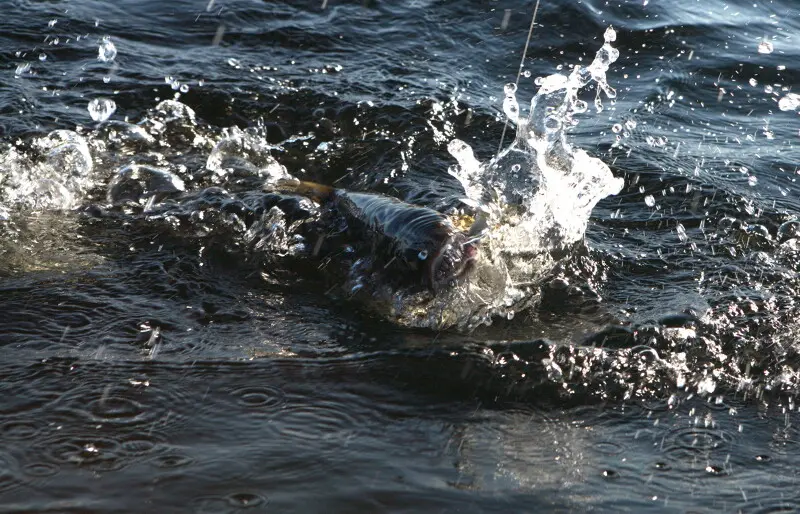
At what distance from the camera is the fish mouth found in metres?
3.67

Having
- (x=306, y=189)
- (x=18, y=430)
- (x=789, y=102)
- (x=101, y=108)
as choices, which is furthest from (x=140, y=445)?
(x=789, y=102)

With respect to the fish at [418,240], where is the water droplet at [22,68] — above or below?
below

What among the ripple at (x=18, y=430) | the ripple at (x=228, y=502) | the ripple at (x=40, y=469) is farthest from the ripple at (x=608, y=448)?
the ripple at (x=18, y=430)

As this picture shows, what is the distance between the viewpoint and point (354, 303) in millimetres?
3980

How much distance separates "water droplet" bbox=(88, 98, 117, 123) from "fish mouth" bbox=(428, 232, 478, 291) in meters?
3.25

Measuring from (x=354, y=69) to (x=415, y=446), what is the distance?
474cm

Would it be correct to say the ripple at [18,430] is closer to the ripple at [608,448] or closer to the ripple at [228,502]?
the ripple at [228,502]

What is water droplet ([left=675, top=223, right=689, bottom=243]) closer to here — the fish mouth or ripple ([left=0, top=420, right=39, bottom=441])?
the fish mouth

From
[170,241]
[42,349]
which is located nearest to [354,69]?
[170,241]

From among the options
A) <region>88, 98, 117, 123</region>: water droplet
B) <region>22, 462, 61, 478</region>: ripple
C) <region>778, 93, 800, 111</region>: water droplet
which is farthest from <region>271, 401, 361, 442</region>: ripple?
<region>778, 93, 800, 111</region>: water droplet

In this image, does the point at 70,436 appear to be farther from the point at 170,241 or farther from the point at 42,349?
the point at 170,241

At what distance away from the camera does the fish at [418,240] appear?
3688mm

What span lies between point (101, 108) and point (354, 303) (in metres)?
3.07

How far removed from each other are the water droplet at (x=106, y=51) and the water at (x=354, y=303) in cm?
3
